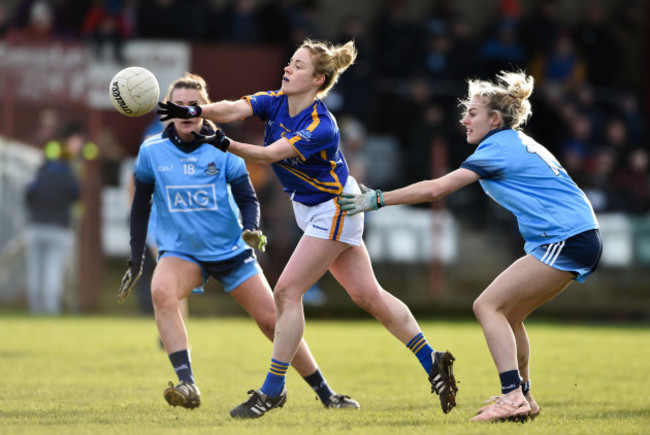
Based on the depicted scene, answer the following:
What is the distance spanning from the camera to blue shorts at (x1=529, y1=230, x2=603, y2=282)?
6012 mm

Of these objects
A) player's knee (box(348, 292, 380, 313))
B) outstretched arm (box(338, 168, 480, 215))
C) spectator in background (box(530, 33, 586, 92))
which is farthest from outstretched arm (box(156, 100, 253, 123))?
spectator in background (box(530, 33, 586, 92))

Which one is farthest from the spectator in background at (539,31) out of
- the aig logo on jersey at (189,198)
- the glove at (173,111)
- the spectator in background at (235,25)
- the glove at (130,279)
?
the glove at (173,111)

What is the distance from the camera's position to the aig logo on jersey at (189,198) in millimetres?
6828

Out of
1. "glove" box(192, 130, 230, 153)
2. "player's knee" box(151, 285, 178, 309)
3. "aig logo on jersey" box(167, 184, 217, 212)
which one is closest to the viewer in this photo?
"glove" box(192, 130, 230, 153)

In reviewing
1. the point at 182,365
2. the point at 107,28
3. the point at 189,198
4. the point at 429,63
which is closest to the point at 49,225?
the point at 107,28

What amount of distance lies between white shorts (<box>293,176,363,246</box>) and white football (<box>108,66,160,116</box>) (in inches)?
45.8

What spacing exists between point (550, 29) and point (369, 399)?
12625 mm

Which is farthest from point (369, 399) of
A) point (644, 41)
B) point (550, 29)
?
point (644, 41)

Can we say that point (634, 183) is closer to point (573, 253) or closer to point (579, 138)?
point (579, 138)

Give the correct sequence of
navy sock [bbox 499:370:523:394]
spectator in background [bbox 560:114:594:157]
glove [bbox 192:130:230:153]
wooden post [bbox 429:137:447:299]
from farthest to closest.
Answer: spectator in background [bbox 560:114:594:157], wooden post [bbox 429:137:447:299], navy sock [bbox 499:370:523:394], glove [bbox 192:130:230:153]

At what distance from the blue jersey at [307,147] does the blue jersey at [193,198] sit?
0.57 meters

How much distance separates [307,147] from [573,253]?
1.67 m

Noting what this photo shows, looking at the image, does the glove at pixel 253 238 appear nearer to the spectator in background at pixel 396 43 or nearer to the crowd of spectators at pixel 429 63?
the crowd of spectators at pixel 429 63

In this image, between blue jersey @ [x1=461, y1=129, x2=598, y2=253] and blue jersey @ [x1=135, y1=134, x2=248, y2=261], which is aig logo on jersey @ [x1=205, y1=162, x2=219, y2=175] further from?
blue jersey @ [x1=461, y1=129, x2=598, y2=253]
